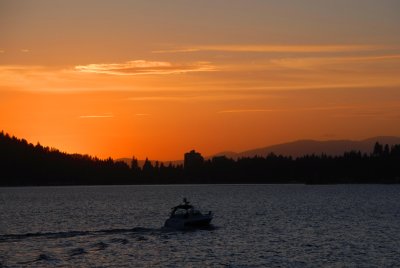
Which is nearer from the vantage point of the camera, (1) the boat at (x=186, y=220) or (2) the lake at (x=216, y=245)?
(2) the lake at (x=216, y=245)

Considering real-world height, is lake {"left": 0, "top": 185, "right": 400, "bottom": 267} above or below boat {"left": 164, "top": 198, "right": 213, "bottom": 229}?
below

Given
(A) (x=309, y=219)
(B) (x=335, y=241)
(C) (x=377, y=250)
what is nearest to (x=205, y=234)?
(B) (x=335, y=241)

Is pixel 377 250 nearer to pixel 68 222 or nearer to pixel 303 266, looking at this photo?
pixel 303 266

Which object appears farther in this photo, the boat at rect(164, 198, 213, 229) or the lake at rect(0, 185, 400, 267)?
the boat at rect(164, 198, 213, 229)

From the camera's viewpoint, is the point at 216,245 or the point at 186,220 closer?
the point at 216,245

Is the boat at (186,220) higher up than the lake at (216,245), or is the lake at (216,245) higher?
the boat at (186,220)

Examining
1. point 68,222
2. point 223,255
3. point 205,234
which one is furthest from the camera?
point 68,222

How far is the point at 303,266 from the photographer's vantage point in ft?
224

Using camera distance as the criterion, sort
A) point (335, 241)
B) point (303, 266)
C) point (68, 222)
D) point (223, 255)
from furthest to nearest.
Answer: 1. point (68, 222)
2. point (335, 241)
3. point (223, 255)
4. point (303, 266)

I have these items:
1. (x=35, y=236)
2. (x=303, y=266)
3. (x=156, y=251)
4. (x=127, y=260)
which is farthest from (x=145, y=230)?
(x=303, y=266)

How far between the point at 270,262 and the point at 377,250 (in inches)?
584

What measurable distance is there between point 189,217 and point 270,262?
34.2 metres

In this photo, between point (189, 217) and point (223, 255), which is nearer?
point (223, 255)

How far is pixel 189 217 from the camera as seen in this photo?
104 m
